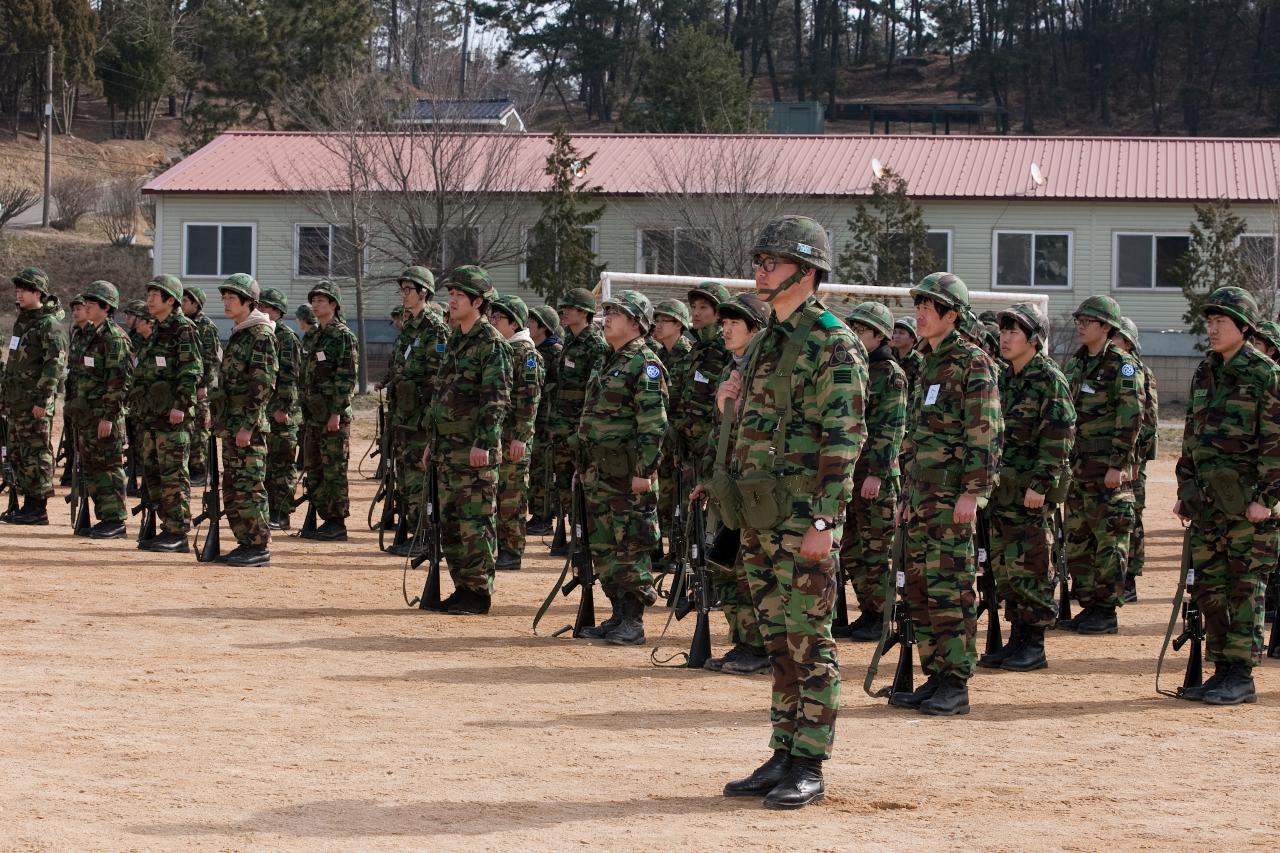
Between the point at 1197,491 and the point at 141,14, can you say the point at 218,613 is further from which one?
the point at 141,14

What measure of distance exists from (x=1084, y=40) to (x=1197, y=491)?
70.8m

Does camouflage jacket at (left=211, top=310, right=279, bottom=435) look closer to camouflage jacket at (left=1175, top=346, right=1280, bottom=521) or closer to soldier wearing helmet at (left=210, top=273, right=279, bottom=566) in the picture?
soldier wearing helmet at (left=210, top=273, right=279, bottom=566)

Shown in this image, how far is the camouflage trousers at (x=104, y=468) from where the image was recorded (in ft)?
48.0

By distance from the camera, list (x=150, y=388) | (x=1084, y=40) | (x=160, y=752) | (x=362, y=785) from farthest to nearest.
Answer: (x=1084, y=40), (x=150, y=388), (x=160, y=752), (x=362, y=785)

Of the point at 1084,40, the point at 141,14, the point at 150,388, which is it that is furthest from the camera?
the point at 1084,40

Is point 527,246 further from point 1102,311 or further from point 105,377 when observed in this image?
point 1102,311

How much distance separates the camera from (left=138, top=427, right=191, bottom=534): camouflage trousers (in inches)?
545

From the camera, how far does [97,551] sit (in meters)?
14.2

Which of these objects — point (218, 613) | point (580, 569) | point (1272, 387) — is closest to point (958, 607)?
point (1272, 387)

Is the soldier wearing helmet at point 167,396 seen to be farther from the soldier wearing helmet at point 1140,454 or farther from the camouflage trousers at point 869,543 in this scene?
the soldier wearing helmet at point 1140,454

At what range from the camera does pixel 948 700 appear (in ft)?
28.4

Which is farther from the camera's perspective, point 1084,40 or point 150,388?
point 1084,40

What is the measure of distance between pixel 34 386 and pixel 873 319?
8833mm

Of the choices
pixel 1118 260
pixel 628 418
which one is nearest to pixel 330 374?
pixel 628 418
